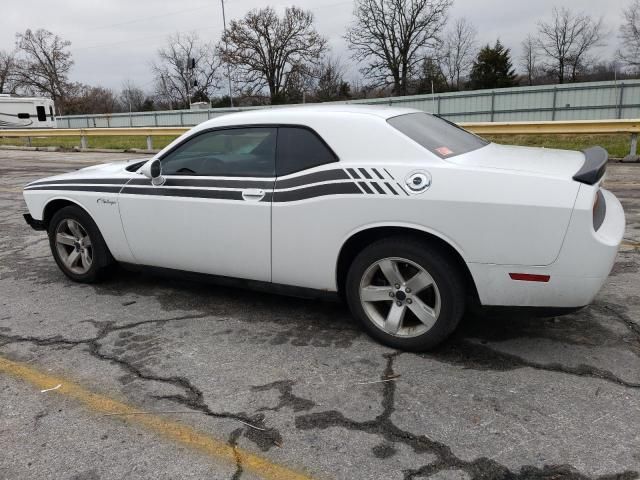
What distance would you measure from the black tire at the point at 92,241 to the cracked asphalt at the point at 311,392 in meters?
0.29

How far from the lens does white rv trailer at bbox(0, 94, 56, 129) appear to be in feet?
105

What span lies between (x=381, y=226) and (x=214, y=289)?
200cm

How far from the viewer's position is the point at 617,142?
14781mm

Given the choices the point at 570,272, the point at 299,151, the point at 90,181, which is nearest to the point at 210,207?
the point at 299,151

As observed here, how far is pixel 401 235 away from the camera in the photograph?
130 inches

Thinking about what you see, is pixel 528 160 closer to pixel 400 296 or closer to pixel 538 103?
pixel 400 296

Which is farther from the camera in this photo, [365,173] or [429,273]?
[365,173]

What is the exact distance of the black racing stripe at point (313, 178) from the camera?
343 cm

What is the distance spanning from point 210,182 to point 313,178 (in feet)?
2.78

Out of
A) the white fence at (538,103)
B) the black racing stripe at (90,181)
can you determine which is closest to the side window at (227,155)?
the black racing stripe at (90,181)

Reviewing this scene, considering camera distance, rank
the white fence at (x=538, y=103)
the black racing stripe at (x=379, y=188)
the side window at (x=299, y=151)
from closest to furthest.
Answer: the black racing stripe at (x=379, y=188), the side window at (x=299, y=151), the white fence at (x=538, y=103)

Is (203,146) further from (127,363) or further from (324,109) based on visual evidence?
(127,363)

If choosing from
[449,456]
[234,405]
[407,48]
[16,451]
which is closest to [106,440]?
[16,451]

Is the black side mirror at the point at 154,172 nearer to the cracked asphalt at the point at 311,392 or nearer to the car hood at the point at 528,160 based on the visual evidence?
the cracked asphalt at the point at 311,392
